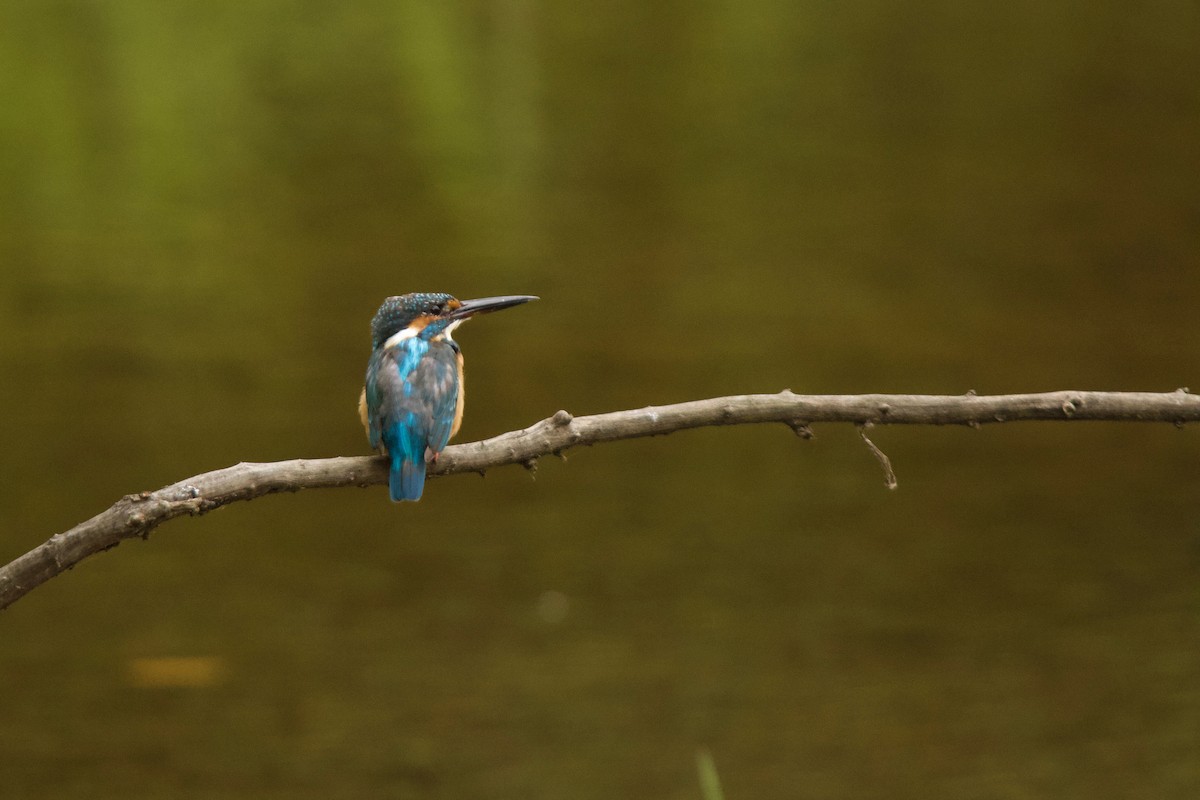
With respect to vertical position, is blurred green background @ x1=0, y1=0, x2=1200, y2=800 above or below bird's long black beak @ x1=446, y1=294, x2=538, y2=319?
below

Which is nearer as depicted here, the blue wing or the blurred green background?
the blue wing

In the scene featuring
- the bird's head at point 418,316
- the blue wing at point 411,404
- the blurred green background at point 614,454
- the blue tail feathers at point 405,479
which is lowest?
the blurred green background at point 614,454

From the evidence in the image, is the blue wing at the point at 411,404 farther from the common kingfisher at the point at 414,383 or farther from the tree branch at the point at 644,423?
the tree branch at the point at 644,423

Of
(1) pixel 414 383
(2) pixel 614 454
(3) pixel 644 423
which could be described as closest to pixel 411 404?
(1) pixel 414 383

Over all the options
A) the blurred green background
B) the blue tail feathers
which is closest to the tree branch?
the blue tail feathers

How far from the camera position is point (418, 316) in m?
3.36

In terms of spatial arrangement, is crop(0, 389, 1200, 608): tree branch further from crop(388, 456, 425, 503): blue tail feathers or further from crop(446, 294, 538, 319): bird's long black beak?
crop(446, 294, 538, 319): bird's long black beak

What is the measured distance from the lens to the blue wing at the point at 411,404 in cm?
294

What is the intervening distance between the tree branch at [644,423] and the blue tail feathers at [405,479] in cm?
42

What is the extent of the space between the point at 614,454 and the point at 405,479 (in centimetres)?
364

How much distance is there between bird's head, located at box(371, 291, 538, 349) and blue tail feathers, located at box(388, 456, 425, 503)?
45cm

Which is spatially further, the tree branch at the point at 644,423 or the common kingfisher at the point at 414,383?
the common kingfisher at the point at 414,383

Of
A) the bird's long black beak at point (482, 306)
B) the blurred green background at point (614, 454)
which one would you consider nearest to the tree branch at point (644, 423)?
the bird's long black beak at point (482, 306)

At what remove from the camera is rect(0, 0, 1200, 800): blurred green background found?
455 cm
